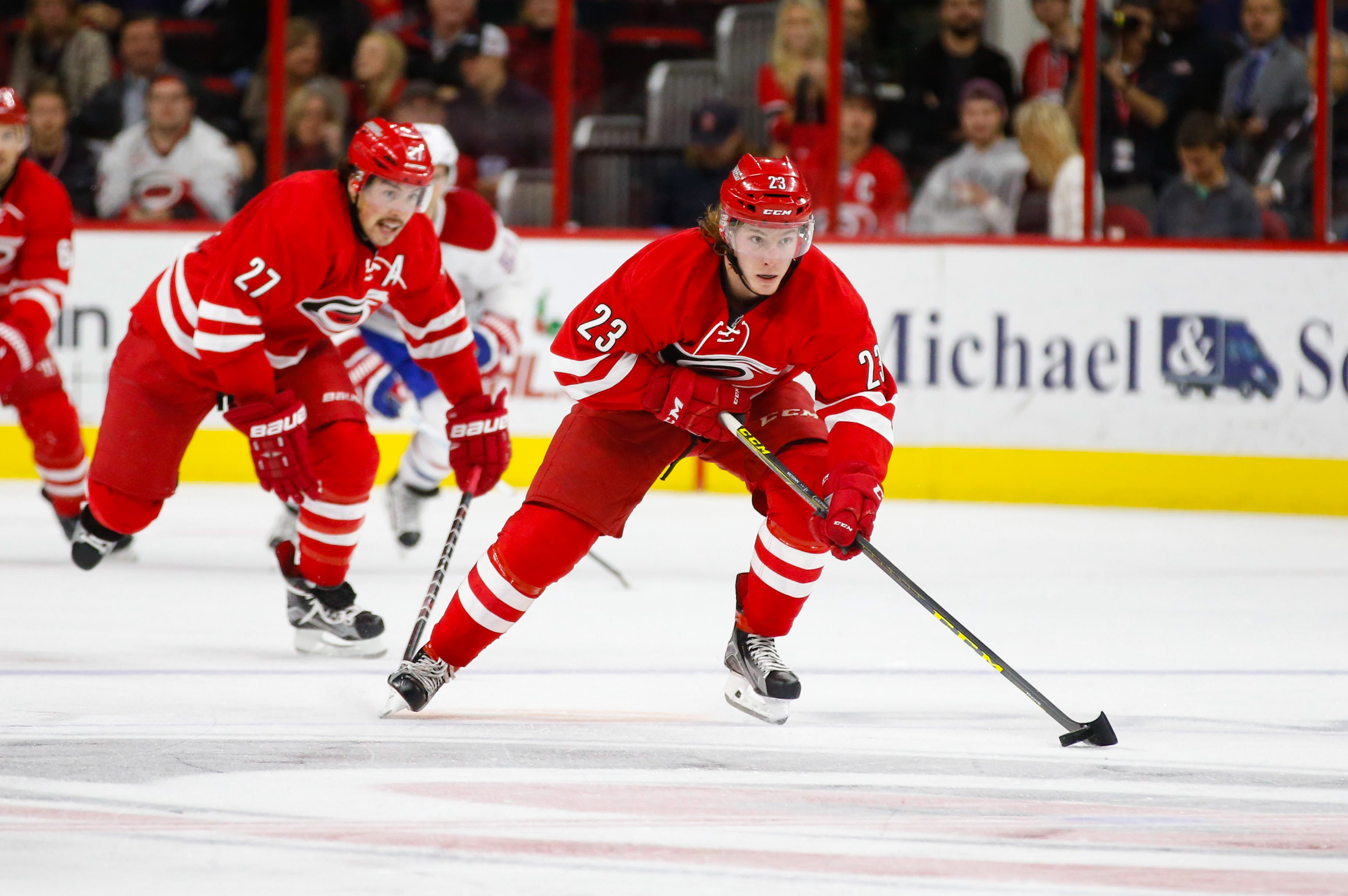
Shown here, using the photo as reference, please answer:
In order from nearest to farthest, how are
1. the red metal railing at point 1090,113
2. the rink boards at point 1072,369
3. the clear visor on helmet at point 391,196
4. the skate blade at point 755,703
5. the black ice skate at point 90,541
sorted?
the skate blade at point 755,703, the clear visor on helmet at point 391,196, the black ice skate at point 90,541, the rink boards at point 1072,369, the red metal railing at point 1090,113

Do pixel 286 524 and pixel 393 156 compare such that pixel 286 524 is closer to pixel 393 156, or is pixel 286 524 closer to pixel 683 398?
pixel 393 156

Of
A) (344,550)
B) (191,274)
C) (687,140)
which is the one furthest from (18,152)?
(687,140)

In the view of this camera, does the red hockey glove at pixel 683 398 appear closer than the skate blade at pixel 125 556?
Yes

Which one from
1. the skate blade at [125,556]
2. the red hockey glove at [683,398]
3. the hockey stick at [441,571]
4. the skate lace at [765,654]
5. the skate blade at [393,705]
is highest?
the red hockey glove at [683,398]

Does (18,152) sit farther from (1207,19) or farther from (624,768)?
(1207,19)

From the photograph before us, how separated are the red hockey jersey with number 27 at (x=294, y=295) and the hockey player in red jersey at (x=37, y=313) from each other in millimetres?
1127

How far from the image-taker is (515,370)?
671cm

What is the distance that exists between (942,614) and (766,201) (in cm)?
79

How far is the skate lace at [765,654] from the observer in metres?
3.19

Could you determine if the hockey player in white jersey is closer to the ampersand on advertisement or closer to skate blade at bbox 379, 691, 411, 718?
skate blade at bbox 379, 691, 411, 718

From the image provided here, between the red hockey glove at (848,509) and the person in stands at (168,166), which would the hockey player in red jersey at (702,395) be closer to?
the red hockey glove at (848,509)

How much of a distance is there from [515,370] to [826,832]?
442 centimetres

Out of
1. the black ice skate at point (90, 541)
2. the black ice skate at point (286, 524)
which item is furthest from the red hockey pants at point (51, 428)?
the black ice skate at point (90, 541)

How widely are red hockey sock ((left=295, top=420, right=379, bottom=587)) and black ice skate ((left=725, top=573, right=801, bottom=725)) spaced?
89cm
